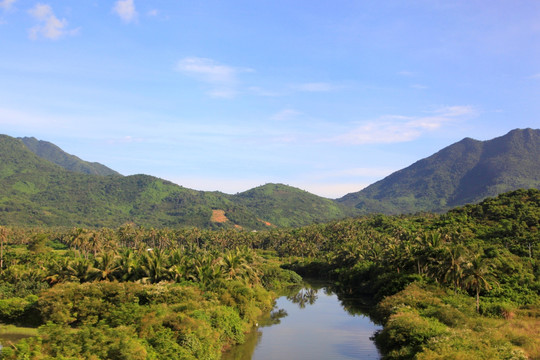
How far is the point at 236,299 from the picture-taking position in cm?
6662

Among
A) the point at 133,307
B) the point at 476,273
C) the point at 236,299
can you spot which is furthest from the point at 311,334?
the point at 133,307

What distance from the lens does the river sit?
54.1 meters

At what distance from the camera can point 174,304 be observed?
55406 mm

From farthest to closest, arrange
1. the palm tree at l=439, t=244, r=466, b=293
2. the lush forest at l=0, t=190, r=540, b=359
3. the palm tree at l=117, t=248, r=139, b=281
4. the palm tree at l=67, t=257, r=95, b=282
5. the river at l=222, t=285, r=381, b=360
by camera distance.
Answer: the palm tree at l=67, t=257, r=95, b=282 → the palm tree at l=117, t=248, r=139, b=281 → the palm tree at l=439, t=244, r=466, b=293 → the river at l=222, t=285, r=381, b=360 → the lush forest at l=0, t=190, r=540, b=359

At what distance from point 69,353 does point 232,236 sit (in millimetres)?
151498

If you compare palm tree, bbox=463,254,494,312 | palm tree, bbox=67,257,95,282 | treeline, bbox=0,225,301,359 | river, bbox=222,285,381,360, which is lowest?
river, bbox=222,285,381,360

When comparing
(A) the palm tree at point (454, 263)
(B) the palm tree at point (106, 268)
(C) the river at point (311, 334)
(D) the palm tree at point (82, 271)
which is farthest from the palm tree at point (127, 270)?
(A) the palm tree at point (454, 263)

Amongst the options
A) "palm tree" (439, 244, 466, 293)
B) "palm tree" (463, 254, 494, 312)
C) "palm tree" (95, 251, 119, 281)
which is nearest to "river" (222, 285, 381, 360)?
"palm tree" (439, 244, 466, 293)

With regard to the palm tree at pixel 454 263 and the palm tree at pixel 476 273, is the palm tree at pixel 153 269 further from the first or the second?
the palm tree at pixel 476 273

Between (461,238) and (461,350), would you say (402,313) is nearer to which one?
(461,350)

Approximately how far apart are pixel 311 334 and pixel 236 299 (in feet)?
38.9

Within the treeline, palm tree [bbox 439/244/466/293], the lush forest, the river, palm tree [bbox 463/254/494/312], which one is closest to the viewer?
the treeline

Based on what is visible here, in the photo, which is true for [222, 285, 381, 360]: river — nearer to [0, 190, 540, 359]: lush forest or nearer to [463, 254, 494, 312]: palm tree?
[0, 190, 540, 359]: lush forest

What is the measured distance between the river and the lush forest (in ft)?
8.30
